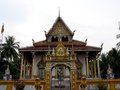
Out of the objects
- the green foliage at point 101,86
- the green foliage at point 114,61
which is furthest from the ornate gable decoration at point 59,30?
the green foliage at point 114,61

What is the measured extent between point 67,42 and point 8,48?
17495 mm

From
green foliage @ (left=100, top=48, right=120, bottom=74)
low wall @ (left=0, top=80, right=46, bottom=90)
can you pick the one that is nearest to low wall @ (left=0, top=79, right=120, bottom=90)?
low wall @ (left=0, top=80, right=46, bottom=90)

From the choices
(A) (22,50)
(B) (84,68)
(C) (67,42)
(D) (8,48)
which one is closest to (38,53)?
(A) (22,50)

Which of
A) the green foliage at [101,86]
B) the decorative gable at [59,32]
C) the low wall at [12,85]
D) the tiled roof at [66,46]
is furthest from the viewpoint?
the decorative gable at [59,32]

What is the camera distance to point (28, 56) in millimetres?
26547

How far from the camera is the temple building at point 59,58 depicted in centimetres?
1702

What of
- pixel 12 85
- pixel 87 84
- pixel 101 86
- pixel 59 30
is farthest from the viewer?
pixel 59 30

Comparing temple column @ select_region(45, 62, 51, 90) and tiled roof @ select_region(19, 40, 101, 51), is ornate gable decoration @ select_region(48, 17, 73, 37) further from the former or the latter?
temple column @ select_region(45, 62, 51, 90)

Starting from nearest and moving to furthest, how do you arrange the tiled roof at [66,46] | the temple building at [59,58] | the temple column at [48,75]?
the temple column at [48,75] < the temple building at [59,58] < the tiled roof at [66,46]

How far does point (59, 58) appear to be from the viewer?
56.3 feet

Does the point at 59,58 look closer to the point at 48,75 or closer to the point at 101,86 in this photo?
the point at 48,75

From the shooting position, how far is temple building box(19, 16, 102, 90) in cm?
1702

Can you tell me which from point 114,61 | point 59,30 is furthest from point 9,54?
point 114,61

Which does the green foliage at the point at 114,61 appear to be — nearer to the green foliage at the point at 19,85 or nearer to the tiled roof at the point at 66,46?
the tiled roof at the point at 66,46
